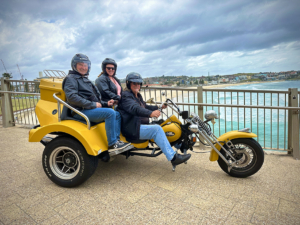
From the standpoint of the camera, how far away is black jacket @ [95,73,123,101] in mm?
3590

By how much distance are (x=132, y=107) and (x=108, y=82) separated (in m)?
1.14

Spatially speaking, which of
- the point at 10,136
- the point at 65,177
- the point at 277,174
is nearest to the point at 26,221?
the point at 65,177

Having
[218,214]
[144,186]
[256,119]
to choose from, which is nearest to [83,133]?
[144,186]

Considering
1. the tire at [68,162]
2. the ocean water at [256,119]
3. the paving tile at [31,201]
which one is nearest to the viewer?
the paving tile at [31,201]

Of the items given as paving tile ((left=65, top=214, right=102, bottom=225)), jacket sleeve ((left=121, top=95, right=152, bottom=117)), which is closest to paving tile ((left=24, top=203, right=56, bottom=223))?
paving tile ((left=65, top=214, right=102, bottom=225))

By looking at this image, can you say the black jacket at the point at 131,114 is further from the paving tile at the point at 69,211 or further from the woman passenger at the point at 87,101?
the paving tile at the point at 69,211

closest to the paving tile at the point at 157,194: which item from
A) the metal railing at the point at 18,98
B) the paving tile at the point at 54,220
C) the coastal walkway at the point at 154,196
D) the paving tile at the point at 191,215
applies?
the coastal walkway at the point at 154,196

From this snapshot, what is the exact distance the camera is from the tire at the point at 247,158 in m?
2.80

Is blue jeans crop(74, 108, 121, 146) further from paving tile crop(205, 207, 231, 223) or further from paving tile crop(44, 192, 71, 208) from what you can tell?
paving tile crop(205, 207, 231, 223)

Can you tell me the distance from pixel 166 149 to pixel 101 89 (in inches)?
64.3

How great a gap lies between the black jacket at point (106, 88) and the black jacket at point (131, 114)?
1.97 ft

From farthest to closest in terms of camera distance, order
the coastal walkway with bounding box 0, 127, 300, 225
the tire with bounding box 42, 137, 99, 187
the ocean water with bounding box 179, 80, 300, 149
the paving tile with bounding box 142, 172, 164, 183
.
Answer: the ocean water with bounding box 179, 80, 300, 149 → the paving tile with bounding box 142, 172, 164, 183 → the tire with bounding box 42, 137, 99, 187 → the coastal walkway with bounding box 0, 127, 300, 225

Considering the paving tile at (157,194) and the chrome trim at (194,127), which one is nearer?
the paving tile at (157,194)

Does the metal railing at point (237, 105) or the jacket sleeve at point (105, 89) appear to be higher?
the jacket sleeve at point (105, 89)
